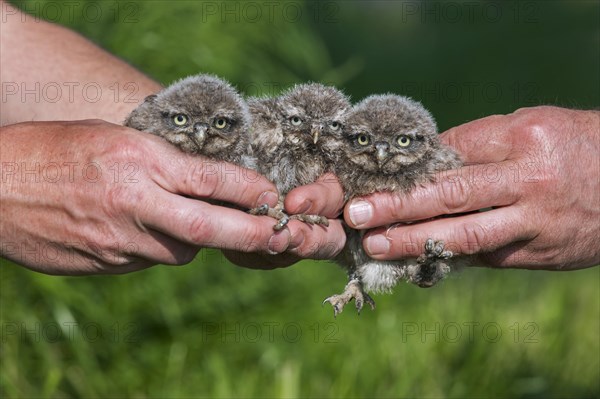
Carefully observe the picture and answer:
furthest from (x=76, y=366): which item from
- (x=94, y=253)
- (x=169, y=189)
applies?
(x=169, y=189)

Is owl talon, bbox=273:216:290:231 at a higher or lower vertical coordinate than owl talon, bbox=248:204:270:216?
lower

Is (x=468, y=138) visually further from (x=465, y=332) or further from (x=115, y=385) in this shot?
(x=115, y=385)

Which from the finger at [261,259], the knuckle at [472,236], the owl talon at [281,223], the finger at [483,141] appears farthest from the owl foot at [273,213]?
the finger at [483,141]

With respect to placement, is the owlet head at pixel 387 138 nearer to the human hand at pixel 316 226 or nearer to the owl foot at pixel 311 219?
the human hand at pixel 316 226

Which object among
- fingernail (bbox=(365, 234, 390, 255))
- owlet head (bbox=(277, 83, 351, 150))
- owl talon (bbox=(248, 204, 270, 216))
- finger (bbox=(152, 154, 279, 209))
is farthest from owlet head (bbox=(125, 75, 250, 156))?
fingernail (bbox=(365, 234, 390, 255))

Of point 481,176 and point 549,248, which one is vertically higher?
point 481,176

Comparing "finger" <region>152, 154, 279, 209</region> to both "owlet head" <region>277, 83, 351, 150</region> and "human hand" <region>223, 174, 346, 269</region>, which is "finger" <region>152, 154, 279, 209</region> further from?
"owlet head" <region>277, 83, 351, 150</region>
